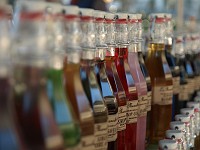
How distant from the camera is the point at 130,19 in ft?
3.69

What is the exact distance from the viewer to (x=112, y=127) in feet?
3.21

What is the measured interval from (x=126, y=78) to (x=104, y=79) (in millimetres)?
135

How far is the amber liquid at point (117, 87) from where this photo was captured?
1064 millimetres

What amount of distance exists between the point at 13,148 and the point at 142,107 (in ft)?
2.05

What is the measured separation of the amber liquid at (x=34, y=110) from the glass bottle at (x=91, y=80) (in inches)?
7.4

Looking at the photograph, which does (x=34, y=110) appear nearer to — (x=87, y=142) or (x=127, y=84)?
(x=87, y=142)

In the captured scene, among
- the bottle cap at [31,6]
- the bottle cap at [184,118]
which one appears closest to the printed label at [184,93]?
the bottle cap at [184,118]

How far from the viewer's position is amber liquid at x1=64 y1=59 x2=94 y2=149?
781 mm

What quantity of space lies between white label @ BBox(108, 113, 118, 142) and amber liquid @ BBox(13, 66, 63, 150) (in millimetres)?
314

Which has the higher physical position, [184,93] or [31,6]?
[31,6]

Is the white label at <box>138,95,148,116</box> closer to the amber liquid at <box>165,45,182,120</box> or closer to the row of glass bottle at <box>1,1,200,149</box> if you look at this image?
the row of glass bottle at <box>1,1,200,149</box>

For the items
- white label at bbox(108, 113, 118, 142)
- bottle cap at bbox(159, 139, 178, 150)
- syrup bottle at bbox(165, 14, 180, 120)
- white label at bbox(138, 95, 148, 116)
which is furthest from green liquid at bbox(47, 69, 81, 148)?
syrup bottle at bbox(165, 14, 180, 120)

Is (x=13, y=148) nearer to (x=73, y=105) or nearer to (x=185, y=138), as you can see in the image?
(x=73, y=105)

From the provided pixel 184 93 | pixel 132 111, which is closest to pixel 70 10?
pixel 132 111
